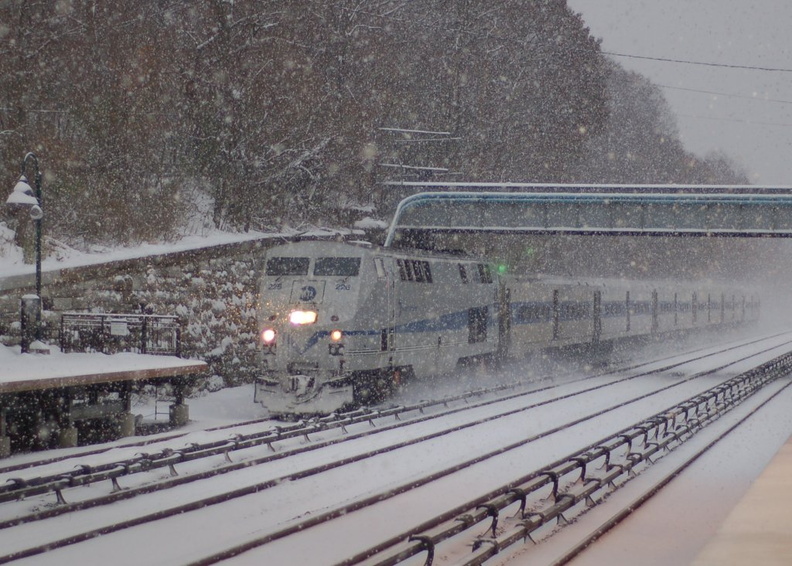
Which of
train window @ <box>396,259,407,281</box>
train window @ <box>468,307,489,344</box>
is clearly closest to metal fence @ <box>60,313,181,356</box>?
train window @ <box>396,259,407,281</box>

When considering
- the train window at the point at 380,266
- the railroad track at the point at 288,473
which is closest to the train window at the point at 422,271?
the train window at the point at 380,266

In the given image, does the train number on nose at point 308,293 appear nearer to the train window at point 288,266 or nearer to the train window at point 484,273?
the train window at point 288,266

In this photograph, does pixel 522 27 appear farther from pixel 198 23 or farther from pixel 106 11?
pixel 106 11

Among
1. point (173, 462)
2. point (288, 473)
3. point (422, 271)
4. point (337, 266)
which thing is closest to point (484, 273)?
point (422, 271)

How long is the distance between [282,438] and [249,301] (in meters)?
9.57

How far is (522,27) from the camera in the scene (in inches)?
1876

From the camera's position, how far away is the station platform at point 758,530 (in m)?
7.98

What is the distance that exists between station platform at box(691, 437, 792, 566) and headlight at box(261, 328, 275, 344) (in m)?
9.33

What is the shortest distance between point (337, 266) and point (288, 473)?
21.5ft

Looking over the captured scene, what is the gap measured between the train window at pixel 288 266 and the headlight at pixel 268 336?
133 centimetres

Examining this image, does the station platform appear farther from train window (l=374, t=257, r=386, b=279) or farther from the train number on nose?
the train number on nose

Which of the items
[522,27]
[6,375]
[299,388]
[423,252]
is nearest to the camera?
[6,375]

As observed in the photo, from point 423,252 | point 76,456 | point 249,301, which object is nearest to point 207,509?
point 76,456

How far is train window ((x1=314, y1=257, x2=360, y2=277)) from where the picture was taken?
18.0 meters
